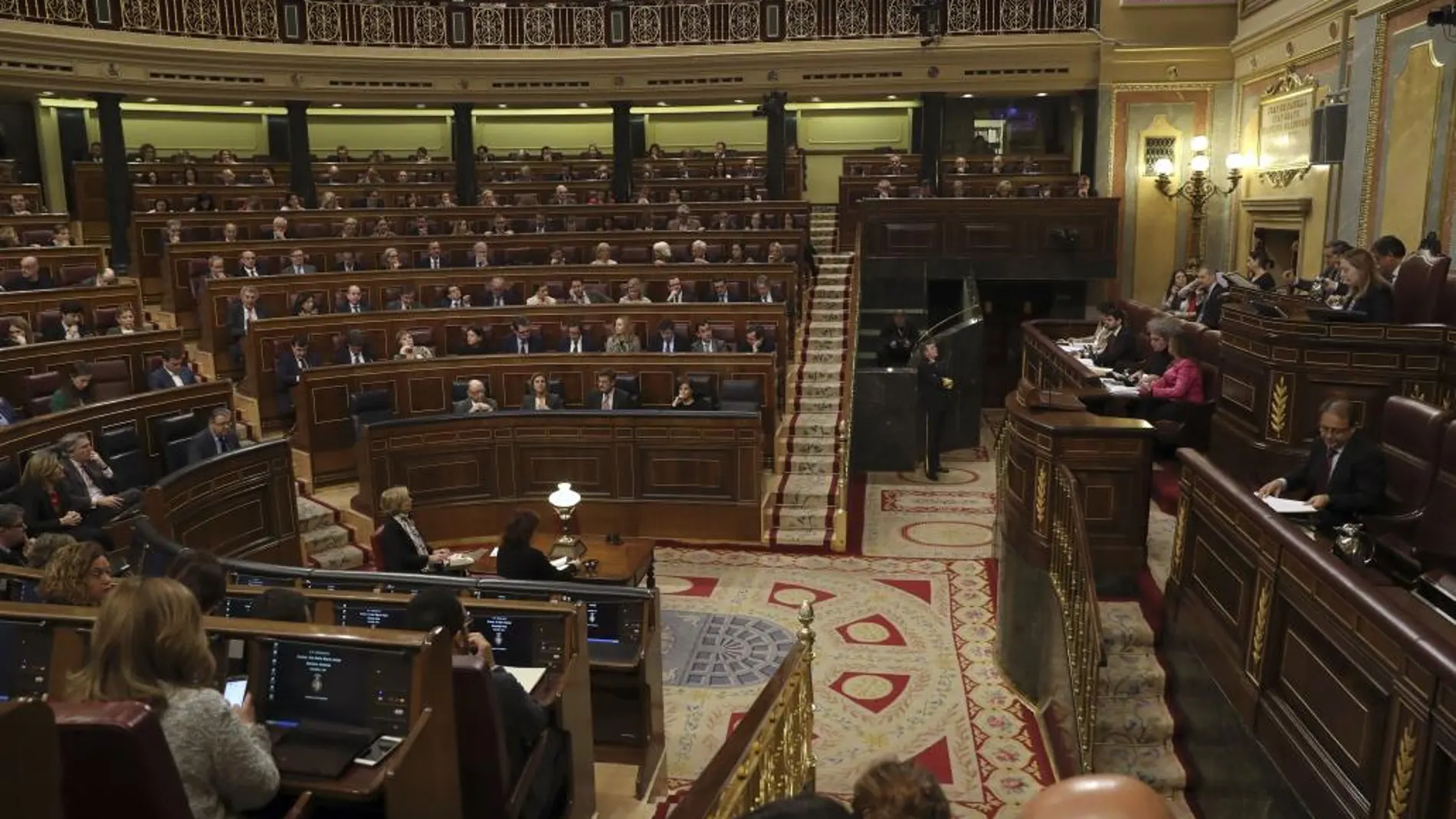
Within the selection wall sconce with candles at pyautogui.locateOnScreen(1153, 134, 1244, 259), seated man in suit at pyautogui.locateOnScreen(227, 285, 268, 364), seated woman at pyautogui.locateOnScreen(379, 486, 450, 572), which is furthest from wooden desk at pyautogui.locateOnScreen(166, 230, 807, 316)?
seated woman at pyautogui.locateOnScreen(379, 486, 450, 572)

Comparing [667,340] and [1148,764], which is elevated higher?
[667,340]

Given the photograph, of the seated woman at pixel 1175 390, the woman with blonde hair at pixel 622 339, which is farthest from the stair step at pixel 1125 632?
the woman with blonde hair at pixel 622 339

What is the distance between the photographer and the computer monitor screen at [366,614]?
3969 millimetres

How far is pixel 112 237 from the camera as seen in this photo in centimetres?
1306

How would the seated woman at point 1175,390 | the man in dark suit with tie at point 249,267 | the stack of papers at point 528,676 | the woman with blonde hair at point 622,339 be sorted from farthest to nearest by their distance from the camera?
the man in dark suit with tie at point 249,267 < the woman with blonde hair at point 622,339 < the seated woman at point 1175,390 < the stack of papers at point 528,676

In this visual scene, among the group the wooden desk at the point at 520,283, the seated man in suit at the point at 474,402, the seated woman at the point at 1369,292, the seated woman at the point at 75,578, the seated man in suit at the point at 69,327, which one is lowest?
the seated man in suit at the point at 474,402

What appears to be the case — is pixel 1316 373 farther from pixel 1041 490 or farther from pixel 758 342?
pixel 758 342

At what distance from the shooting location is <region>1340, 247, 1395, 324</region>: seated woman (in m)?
5.36

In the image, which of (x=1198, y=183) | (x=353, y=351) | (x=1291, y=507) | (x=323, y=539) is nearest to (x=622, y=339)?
(x=353, y=351)

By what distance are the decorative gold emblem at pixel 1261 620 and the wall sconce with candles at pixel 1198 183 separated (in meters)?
9.50

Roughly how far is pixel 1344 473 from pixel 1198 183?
8839 millimetres

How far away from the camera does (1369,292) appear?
536 cm

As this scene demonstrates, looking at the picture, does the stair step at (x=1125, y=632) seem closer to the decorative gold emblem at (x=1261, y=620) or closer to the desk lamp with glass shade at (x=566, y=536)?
the decorative gold emblem at (x=1261, y=620)

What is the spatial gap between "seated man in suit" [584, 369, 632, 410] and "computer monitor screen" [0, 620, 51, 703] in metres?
5.36
